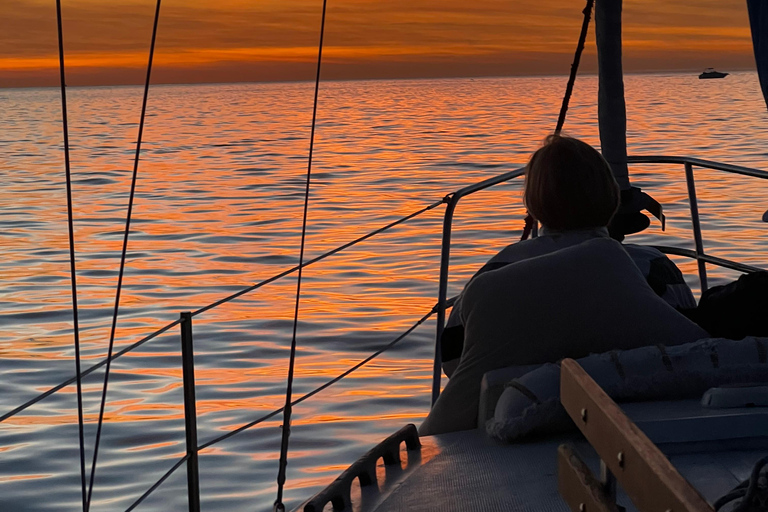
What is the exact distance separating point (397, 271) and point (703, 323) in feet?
24.3

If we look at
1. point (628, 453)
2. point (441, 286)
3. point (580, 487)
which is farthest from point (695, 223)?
point (628, 453)

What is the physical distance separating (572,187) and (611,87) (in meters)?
1.94

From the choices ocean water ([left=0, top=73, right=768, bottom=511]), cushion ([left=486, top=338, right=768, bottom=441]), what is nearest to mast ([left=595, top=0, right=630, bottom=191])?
ocean water ([left=0, top=73, right=768, bottom=511])

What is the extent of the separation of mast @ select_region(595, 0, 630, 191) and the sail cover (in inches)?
42.5

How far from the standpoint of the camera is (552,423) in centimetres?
204

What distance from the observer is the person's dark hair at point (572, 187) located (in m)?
2.49

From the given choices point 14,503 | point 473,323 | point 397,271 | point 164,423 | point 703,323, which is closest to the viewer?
point 473,323

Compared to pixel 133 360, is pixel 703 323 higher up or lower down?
higher up

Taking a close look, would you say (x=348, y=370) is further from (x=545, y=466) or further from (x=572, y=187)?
(x=545, y=466)

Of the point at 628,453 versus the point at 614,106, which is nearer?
the point at 628,453

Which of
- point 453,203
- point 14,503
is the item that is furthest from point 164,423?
point 453,203

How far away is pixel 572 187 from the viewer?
2490mm

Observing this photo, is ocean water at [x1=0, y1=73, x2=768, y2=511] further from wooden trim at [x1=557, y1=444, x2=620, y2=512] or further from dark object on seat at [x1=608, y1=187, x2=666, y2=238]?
wooden trim at [x1=557, y1=444, x2=620, y2=512]

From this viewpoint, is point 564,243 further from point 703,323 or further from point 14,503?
point 14,503
